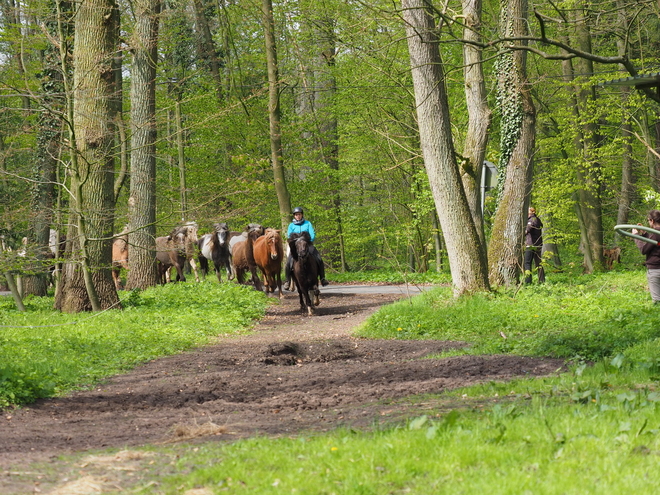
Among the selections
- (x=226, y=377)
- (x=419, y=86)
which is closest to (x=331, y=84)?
(x=419, y=86)

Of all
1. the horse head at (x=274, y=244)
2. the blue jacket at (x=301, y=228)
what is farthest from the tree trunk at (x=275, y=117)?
the blue jacket at (x=301, y=228)

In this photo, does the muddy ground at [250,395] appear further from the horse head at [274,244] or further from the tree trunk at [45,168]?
the horse head at [274,244]

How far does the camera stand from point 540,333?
40.2ft

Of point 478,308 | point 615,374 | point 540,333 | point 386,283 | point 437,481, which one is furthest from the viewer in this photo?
point 386,283

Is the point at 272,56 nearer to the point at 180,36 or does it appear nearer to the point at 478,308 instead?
the point at 180,36

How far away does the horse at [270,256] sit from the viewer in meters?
21.9

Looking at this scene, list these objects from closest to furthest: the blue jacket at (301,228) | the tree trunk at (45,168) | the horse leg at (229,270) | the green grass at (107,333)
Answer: the green grass at (107,333) → the tree trunk at (45,168) → the blue jacket at (301,228) → the horse leg at (229,270)

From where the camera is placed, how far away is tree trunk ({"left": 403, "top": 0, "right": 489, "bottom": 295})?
15477 mm

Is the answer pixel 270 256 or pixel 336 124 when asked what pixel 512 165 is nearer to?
pixel 270 256

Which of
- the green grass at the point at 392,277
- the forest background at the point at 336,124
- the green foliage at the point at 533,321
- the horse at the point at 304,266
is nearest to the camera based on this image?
the green foliage at the point at 533,321

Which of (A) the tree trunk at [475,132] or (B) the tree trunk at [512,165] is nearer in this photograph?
(B) the tree trunk at [512,165]

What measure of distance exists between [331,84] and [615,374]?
88.9 ft

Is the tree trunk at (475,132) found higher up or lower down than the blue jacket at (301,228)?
higher up

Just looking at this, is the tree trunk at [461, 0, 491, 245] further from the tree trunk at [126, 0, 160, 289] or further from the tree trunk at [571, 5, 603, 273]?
the tree trunk at [571, 5, 603, 273]
